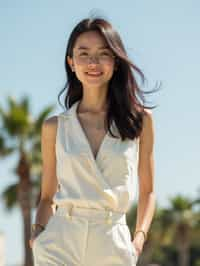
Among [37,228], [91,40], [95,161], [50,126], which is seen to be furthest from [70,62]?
[37,228]

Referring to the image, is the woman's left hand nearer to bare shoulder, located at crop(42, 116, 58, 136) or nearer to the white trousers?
the white trousers

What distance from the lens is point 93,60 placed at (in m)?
4.41

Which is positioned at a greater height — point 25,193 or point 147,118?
point 147,118

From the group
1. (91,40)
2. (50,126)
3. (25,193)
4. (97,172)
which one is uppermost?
(91,40)

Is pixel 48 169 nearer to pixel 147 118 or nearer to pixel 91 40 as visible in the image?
pixel 147 118

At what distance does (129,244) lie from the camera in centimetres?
422

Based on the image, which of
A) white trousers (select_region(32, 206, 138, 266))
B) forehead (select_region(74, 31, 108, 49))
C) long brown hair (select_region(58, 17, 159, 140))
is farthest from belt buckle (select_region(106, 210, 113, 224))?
forehead (select_region(74, 31, 108, 49))

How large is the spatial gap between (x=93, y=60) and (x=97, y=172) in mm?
597

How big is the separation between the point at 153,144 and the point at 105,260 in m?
0.79

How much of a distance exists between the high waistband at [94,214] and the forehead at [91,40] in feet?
2.86

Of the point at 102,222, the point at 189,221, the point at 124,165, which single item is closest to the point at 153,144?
the point at 124,165

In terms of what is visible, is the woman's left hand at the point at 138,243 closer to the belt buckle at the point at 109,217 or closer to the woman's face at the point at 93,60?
the belt buckle at the point at 109,217

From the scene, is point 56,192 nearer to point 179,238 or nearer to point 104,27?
point 104,27

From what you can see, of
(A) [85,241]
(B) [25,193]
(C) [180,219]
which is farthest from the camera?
(C) [180,219]
